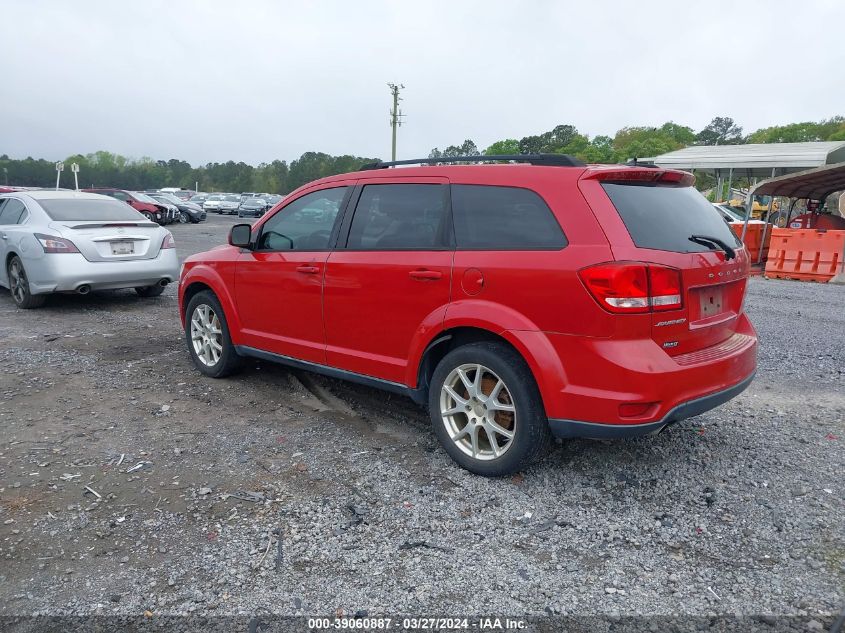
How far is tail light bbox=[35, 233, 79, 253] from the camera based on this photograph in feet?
25.8

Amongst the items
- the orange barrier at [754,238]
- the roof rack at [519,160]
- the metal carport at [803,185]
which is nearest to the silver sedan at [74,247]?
the roof rack at [519,160]

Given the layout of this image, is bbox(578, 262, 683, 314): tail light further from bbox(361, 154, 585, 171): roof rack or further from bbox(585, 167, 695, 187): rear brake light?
bbox(361, 154, 585, 171): roof rack

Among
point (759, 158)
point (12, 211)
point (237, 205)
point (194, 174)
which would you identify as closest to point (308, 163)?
point (194, 174)

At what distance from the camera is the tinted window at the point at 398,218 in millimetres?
3828

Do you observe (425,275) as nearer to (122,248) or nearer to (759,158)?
(122,248)

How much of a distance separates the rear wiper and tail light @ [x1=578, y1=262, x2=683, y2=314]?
47cm

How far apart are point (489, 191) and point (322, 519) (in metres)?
2.01

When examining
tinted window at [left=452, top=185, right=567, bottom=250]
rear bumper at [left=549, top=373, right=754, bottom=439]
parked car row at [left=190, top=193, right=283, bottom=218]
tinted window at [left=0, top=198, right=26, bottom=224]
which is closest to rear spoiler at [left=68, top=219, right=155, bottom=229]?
tinted window at [left=0, top=198, right=26, bottom=224]

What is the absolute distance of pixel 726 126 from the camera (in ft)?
419

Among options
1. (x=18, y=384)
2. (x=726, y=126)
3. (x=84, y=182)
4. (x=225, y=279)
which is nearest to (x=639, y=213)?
(x=225, y=279)

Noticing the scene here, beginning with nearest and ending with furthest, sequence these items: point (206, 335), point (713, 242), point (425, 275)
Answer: point (713, 242) → point (425, 275) → point (206, 335)

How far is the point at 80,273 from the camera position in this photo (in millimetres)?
7902

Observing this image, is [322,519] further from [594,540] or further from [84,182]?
[84,182]

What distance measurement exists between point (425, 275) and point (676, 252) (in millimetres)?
1372
